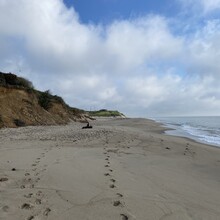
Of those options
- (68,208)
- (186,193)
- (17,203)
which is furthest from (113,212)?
(186,193)

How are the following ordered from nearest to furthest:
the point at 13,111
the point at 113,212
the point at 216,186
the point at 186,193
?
the point at 113,212, the point at 186,193, the point at 216,186, the point at 13,111

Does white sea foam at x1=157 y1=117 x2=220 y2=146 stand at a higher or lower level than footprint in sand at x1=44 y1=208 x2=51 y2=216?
higher

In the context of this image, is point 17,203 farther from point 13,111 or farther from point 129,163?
point 13,111

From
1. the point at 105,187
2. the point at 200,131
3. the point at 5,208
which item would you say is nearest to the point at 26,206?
the point at 5,208

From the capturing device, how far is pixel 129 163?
29.2 feet

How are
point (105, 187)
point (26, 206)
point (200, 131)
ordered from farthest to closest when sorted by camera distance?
point (200, 131) → point (105, 187) → point (26, 206)

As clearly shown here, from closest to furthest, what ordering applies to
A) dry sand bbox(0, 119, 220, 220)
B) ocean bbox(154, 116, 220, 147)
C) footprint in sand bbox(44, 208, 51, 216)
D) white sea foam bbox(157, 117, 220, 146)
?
footprint in sand bbox(44, 208, 51, 216), dry sand bbox(0, 119, 220, 220), ocean bbox(154, 116, 220, 147), white sea foam bbox(157, 117, 220, 146)

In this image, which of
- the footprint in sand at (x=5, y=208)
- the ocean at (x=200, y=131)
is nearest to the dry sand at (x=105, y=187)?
the footprint in sand at (x=5, y=208)

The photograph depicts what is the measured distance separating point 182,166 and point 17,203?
5542mm

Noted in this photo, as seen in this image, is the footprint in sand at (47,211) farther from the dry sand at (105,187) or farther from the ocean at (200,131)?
the ocean at (200,131)

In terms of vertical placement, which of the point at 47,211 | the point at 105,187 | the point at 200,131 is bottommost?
the point at 47,211

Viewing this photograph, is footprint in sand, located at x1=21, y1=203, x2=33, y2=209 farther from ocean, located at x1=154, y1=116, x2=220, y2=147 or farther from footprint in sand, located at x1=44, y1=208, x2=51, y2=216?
ocean, located at x1=154, y1=116, x2=220, y2=147

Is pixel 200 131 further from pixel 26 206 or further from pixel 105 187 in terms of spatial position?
pixel 26 206

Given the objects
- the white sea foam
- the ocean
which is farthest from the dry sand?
the white sea foam
